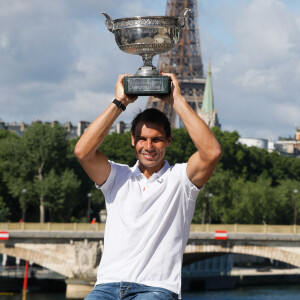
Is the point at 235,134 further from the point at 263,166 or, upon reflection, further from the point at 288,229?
the point at 288,229

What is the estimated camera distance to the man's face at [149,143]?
6598mm

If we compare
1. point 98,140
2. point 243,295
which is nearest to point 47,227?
point 243,295

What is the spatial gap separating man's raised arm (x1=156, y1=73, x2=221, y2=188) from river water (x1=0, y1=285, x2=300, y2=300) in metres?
44.2

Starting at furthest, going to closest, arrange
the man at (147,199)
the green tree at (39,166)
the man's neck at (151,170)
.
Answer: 1. the green tree at (39,166)
2. the man's neck at (151,170)
3. the man at (147,199)

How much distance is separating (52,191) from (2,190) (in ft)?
16.7

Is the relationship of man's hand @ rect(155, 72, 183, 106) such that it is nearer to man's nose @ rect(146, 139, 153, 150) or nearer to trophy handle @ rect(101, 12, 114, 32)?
man's nose @ rect(146, 139, 153, 150)

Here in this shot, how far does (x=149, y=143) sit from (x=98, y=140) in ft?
1.10

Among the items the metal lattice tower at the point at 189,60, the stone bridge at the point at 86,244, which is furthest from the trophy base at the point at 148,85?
the metal lattice tower at the point at 189,60

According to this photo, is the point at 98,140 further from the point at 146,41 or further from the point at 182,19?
the point at 182,19

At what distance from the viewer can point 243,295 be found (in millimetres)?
55219

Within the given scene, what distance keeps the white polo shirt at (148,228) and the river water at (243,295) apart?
4412cm

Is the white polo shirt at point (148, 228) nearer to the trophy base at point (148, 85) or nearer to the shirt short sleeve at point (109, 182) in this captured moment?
the shirt short sleeve at point (109, 182)

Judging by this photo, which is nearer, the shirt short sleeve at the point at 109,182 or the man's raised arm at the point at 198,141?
the man's raised arm at the point at 198,141

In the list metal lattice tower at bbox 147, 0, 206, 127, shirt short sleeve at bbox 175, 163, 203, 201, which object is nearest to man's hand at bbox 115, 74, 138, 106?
shirt short sleeve at bbox 175, 163, 203, 201
